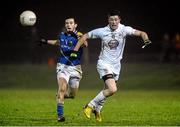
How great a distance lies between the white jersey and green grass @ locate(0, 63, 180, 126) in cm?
138

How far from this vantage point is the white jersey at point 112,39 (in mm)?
15328

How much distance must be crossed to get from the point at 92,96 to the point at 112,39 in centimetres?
1080

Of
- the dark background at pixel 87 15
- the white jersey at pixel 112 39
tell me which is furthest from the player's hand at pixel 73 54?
the dark background at pixel 87 15

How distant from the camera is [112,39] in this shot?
15.3 metres

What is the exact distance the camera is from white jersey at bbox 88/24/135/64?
15.3m

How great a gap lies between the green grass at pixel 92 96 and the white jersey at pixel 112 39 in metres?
1.38

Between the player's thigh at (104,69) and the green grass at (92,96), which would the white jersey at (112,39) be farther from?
the green grass at (92,96)

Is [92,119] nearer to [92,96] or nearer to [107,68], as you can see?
[107,68]

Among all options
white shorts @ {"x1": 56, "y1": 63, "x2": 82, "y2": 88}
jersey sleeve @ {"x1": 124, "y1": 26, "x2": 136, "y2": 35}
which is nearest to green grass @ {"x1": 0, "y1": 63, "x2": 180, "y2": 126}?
white shorts @ {"x1": 56, "y1": 63, "x2": 82, "y2": 88}

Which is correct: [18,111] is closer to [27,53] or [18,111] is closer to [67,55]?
[67,55]

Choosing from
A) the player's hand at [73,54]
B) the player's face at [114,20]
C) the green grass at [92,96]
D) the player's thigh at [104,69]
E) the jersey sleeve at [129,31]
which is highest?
the player's face at [114,20]

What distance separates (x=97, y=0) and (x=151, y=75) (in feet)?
48.4

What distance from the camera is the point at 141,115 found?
17172mm

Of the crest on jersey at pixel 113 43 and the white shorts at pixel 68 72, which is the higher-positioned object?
the crest on jersey at pixel 113 43
